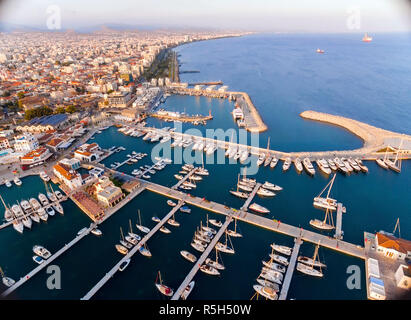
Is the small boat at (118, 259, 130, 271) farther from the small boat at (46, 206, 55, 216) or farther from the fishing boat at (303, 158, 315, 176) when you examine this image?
the fishing boat at (303, 158, 315, 176)

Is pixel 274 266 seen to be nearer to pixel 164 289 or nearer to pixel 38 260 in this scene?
pixel 164 289

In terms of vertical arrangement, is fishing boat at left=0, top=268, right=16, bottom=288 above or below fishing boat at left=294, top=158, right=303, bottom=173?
below

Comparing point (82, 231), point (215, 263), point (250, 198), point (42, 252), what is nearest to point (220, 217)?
point (250, 198)

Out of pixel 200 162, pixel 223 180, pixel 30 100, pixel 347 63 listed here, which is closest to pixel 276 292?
pixel 223 180

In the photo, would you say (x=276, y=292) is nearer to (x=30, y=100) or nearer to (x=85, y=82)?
(x=30, y=100)

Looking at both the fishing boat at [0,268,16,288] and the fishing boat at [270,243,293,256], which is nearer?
the fishing boat at [0,268,16,288]

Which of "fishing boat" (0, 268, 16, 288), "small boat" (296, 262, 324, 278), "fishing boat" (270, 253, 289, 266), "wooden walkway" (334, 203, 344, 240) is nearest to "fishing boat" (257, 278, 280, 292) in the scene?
"fishing boat" (270, 253, 289, 266)

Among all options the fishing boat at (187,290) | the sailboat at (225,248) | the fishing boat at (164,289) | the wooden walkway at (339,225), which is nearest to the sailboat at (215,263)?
the sailboat at (225,248)
